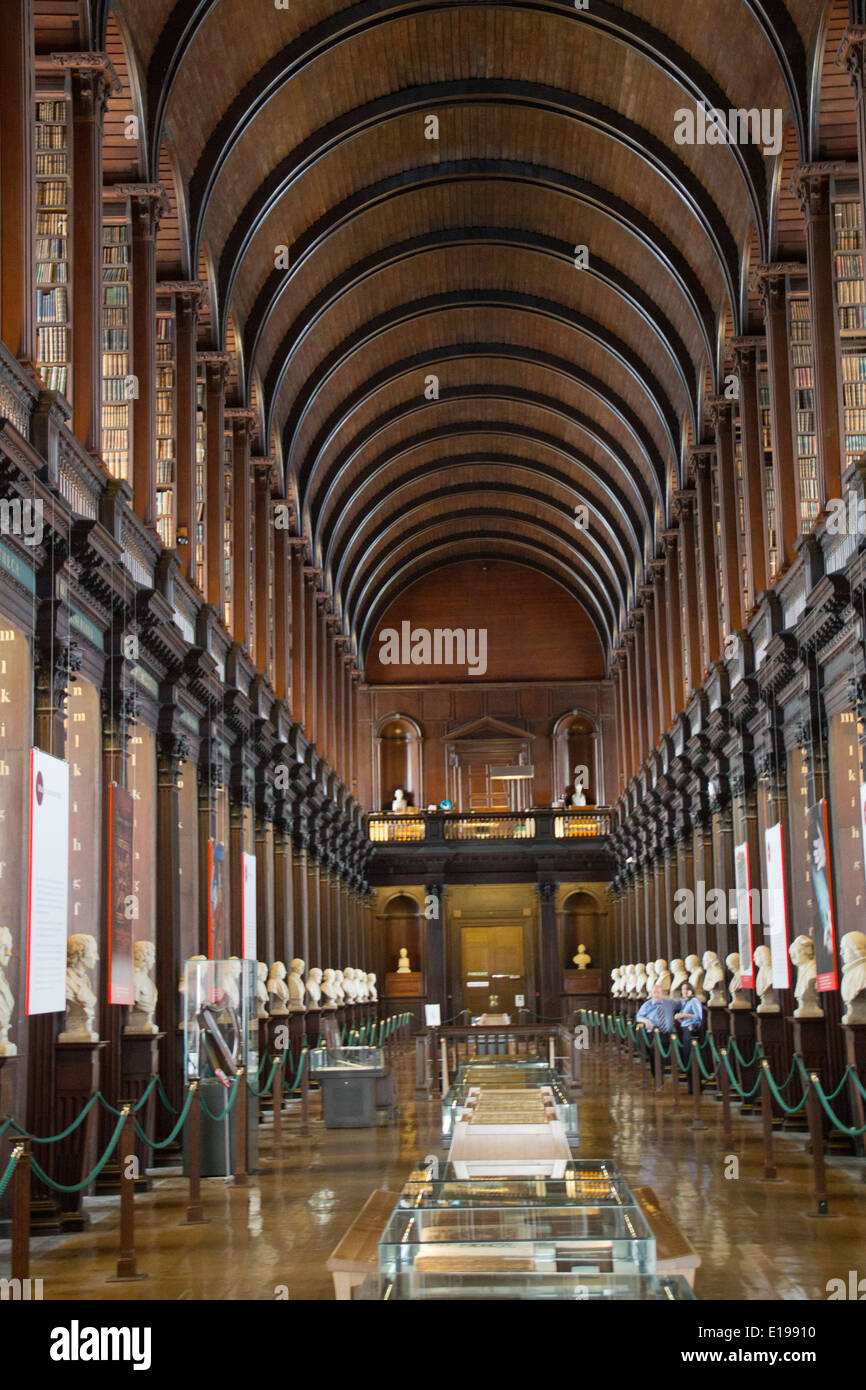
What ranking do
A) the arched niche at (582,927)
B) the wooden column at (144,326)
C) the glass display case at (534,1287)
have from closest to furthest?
1. the glass display case at (534,1287)
2. the wooden column at (144,326)
3. the arched niche at (582,927)

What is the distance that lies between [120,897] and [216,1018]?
1475 millimetres

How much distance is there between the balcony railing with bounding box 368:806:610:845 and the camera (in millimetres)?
44250

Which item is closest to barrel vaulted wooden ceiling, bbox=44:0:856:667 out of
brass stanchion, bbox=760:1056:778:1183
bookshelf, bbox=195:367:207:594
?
bookshelf, bbox=195:367:207:594

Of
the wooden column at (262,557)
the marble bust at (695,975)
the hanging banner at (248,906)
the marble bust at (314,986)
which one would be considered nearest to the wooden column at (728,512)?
the marble bust at (695,975)

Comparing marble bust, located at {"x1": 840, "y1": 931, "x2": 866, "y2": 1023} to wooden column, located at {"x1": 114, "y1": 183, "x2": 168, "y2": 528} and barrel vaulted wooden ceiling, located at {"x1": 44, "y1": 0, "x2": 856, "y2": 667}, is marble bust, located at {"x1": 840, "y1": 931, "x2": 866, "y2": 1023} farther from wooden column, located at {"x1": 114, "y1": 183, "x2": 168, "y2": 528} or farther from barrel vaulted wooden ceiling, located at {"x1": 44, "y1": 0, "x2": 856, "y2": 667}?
wooden column, located at {"x1": 114, "y1": 183, "x2": 168, "y2": 528}

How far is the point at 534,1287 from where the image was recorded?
5.26 meters

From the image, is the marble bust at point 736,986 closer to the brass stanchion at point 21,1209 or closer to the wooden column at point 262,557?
the wooden column at point 262,557

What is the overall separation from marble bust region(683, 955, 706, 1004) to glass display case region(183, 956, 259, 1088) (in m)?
10.8

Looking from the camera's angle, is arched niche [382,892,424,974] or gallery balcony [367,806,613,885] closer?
gallery balcony [367,806,613,885]

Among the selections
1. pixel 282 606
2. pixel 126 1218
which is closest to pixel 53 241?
pixel 126 1218

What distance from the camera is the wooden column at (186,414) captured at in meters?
19.6

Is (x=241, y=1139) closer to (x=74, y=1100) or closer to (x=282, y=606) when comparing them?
(x=74, y=1100)

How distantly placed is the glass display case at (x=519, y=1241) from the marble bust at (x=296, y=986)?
1860 centimetres
